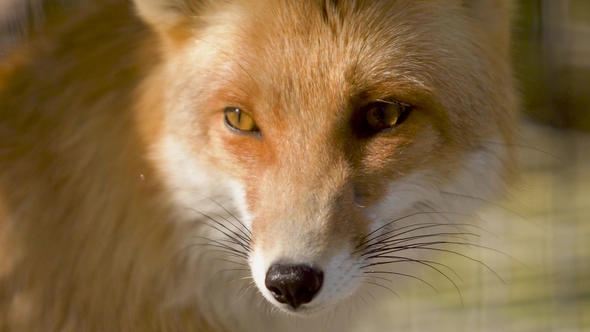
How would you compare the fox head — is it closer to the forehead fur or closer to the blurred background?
the forehead fur

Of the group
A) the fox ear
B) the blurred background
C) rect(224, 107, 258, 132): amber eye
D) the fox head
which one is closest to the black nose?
the fox head

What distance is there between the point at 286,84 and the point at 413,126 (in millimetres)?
358

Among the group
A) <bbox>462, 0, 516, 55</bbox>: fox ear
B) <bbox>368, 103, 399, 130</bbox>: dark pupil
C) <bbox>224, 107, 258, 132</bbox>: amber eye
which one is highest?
<bbox>462, 0, 516, 55</bbox>: fox ear

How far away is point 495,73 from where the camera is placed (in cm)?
185

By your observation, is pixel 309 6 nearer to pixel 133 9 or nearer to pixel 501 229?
pixel 133 9

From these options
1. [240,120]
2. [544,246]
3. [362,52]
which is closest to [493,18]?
[362,52]

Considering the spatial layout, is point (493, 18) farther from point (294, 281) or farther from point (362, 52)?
point (294, 281)

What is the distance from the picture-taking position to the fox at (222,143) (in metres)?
1.64

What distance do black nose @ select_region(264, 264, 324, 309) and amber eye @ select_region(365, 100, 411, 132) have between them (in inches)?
17.6

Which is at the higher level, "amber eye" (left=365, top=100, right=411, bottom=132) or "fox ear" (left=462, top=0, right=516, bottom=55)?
"fox ear" (left=462, top=0, right=516, bottom=55)

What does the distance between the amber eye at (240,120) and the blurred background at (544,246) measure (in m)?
2.22

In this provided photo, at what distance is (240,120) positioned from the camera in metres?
1.74

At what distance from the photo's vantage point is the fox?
164cm

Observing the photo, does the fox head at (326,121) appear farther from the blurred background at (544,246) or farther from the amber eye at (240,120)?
the blurred background at (544,246)
